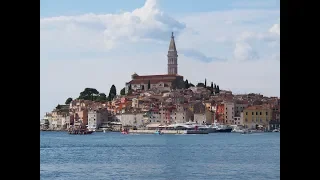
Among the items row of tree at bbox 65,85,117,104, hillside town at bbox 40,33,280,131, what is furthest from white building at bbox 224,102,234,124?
row of tree at bbox 65,85,117,104

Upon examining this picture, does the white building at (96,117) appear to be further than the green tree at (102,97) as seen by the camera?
No

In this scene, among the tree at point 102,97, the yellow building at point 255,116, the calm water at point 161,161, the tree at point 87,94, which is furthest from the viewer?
the tree at point 102,97

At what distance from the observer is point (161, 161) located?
24.3m

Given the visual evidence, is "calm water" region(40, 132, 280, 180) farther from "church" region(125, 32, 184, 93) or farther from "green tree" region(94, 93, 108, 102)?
"church" region(125, 32, 184, 93)

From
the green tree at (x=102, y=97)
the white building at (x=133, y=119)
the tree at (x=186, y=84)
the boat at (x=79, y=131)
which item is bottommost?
the boat at (x=79, y=131)

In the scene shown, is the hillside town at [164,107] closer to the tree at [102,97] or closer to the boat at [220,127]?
the tree at [102,97]

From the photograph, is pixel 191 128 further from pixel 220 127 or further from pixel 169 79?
pixel 169 79

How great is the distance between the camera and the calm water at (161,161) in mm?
19750

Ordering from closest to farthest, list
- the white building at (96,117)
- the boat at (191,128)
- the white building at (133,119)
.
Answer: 1. the boat at (191,128)
2. the white building at (96,117)
3. the white building at (133,119)

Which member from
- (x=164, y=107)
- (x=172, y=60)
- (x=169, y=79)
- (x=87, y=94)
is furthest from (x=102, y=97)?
(x=172, y=60)

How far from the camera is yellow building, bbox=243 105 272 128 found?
39.1m

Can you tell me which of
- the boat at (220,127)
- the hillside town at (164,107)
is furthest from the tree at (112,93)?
the boat at (220,127)
